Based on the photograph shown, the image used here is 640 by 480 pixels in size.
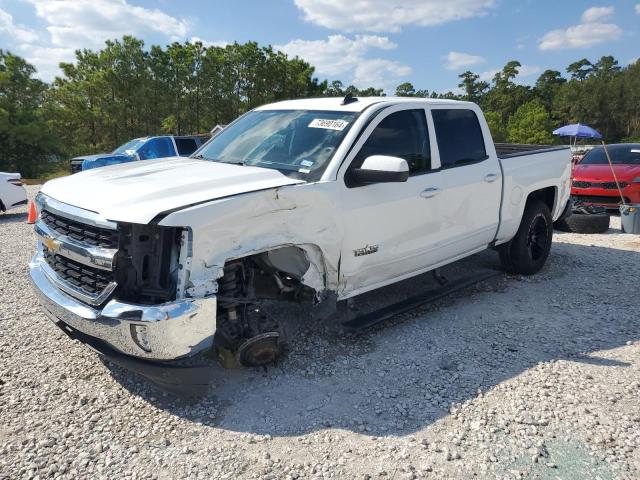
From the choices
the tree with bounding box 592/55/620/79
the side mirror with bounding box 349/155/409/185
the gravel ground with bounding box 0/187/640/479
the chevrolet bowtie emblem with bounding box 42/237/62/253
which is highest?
the tree with bounding box 592/55/620/79

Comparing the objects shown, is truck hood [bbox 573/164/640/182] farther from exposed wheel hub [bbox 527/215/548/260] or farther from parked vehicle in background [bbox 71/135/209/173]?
parked vehicle in background [bbox 71/135/209/173]

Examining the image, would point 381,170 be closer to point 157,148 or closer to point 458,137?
point 458,137

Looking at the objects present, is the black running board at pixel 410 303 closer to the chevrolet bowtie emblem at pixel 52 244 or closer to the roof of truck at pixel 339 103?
the roof of truck at pixel 339 103

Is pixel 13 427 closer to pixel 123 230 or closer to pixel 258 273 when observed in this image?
pixel 123 230

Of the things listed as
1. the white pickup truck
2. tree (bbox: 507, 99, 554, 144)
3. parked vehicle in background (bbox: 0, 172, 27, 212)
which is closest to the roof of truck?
the white pickup truck

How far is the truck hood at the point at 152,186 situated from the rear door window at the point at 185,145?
10.5 m

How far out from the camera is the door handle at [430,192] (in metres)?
4.24

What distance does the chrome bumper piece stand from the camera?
2770mm

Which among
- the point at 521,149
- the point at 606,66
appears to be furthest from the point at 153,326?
the point at 606,66

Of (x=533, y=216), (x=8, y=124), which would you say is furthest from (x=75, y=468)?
(x=8, y=124)

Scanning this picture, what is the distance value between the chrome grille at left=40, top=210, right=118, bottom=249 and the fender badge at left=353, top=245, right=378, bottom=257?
1.73 m

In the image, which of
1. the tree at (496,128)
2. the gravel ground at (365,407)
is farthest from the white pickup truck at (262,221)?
the tree at (496,128)

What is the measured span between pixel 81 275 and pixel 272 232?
1282 mm

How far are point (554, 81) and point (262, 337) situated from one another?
8587 cm
